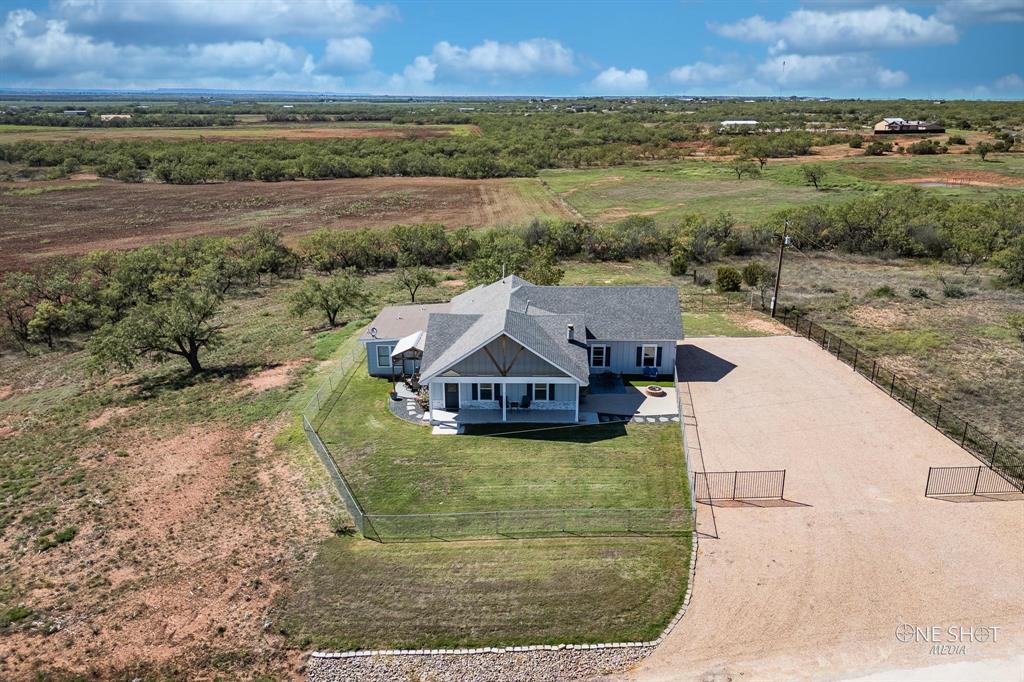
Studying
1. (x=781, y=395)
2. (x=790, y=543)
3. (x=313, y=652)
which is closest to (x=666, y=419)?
(x=781, y=395)

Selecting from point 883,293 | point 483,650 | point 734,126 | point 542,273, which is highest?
point 734,126

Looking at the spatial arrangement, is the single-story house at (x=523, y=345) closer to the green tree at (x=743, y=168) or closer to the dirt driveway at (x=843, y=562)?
the dirt driveway at (x=843, y=562)

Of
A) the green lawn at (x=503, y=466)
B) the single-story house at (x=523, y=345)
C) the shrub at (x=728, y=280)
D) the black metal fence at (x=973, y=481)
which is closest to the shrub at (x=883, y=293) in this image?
the shrub at (x=728, y=280)

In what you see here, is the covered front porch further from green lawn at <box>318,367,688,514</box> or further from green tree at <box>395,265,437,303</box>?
green tree at <box>395,265,437,303</box>

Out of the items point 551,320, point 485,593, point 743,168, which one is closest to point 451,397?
point 551,320

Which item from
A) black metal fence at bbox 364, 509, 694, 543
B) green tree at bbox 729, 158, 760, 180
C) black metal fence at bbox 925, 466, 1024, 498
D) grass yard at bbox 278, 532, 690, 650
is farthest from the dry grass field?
grass yard at bbox 278, 532, 690, 650

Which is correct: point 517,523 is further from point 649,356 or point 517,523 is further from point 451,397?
point 649,356

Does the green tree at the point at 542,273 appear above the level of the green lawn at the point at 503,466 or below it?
above
